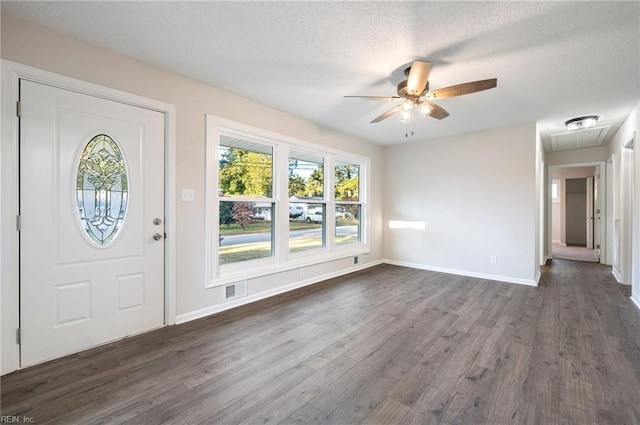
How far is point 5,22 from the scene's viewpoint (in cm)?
197

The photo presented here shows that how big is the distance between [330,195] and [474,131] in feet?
8.95

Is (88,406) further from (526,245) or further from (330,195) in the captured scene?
(526,245)

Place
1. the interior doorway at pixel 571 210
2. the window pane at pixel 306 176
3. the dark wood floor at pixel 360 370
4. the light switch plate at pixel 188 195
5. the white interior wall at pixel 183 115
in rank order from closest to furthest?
the dark wood floor at pixel 360 370 < the white interior wall at pixel 183 115 < the light switch plate at pixel 188 195 < the window pane at pixel 306 176 < the interior doorway at pixel 571 210

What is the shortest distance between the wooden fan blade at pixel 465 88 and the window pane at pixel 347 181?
2531 mm

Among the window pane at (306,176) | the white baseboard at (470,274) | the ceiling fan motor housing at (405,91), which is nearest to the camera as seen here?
the ceiling fan motor housing at (405,91)

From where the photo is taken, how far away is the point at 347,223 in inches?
210

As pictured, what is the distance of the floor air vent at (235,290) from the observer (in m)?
3.28

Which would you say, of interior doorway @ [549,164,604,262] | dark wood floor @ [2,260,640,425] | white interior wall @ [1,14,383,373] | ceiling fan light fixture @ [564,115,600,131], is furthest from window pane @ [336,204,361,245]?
interior doorway @ [549,164,604,262]

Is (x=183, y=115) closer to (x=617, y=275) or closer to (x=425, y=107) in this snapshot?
(x=425, y=107)

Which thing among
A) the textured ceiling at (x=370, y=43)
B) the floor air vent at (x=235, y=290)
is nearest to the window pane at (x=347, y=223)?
the floor air vent at (x=235, y=290)

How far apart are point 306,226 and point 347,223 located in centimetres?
115

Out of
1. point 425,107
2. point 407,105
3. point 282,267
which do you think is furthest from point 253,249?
point 425,107

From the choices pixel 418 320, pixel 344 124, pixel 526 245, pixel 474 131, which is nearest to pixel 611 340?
pixel 418 320

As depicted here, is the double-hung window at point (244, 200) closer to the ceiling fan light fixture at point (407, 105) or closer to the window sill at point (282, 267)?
the window sill at point (282, 267)
